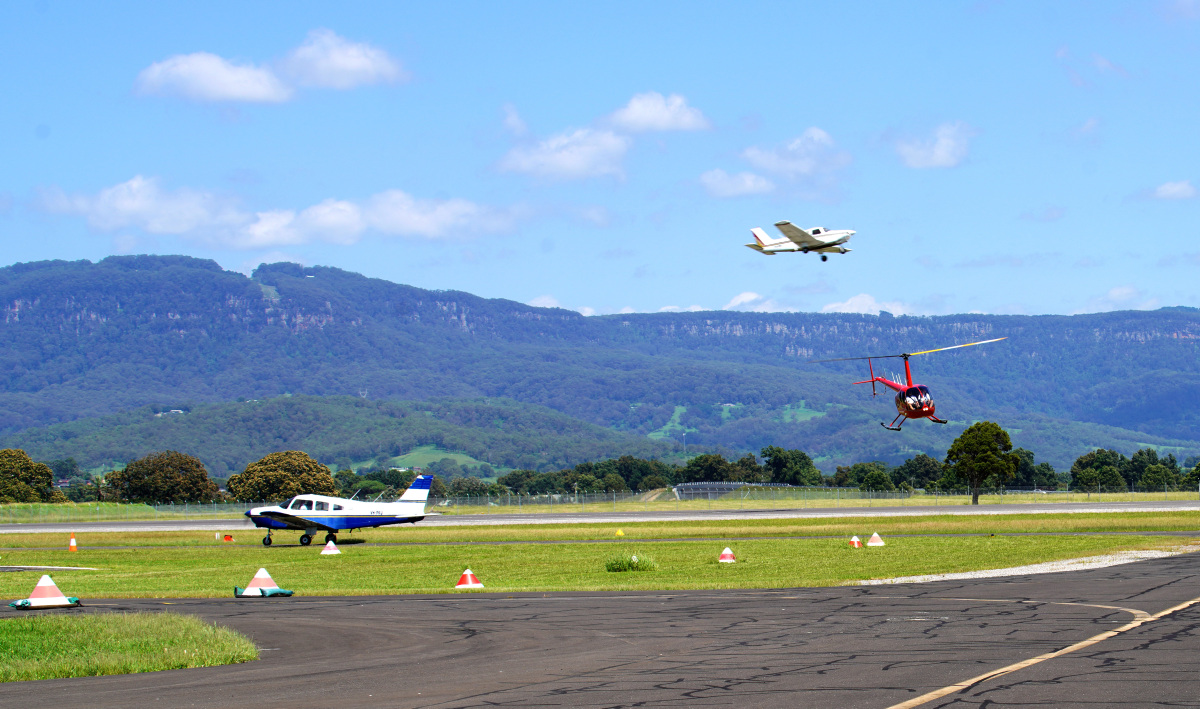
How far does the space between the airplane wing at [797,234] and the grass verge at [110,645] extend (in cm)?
2394

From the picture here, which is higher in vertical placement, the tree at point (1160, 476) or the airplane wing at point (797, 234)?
the airplane wing at point (797, 234)

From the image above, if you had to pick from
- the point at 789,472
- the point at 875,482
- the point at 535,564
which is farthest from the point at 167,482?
the point at 535,564

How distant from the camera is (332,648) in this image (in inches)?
654

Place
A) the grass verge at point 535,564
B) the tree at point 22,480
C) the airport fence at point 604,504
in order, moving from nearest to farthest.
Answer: the grass verge at point 535,564 < the airport fence at point 604,504 < the tree at point 22,480

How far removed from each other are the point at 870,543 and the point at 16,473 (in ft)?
403

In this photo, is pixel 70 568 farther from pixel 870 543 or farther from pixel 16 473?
pixel 16 473

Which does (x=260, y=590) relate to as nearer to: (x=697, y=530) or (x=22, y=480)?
(x=697, y=530)

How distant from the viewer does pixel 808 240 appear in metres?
38.2

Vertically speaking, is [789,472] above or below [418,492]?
below

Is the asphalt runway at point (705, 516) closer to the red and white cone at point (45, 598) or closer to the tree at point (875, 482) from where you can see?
the red and white cone at point (45, 598)

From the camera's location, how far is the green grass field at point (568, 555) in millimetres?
28609

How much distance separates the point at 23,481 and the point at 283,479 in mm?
32111

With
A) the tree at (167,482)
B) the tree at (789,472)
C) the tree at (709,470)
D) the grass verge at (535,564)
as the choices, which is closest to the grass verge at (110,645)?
the grass verge at (535,564)

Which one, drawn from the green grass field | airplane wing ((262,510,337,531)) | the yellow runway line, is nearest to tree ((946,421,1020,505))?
the green grass field
